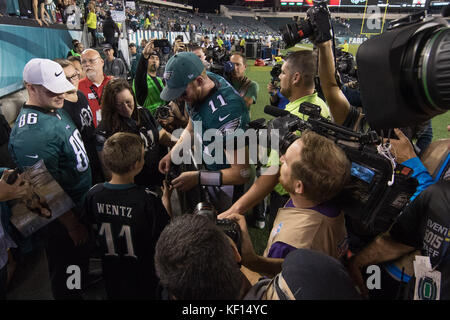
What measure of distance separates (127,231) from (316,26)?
1.71 m

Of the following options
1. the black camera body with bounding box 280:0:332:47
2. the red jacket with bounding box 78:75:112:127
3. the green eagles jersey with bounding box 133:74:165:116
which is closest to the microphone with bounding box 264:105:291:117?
the black camera body with bounding box 280:0:332:47

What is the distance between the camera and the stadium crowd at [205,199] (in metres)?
0.83

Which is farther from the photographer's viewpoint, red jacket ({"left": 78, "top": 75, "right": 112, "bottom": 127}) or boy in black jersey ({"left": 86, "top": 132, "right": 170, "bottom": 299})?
red jacket ({"left": 78, "top": 75, "right": 112, "bottom": 127})

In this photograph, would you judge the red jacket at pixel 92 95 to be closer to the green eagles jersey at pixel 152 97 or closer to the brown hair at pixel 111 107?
the green eagles jersey at pixel 152 97

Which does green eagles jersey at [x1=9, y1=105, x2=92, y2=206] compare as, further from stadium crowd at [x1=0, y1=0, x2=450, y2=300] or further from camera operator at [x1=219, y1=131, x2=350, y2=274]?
camera operator at [x1=219, y1=131, x2=350, y2=274]

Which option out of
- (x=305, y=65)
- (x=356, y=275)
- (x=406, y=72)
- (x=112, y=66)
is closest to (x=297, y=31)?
(x=305, y=65)

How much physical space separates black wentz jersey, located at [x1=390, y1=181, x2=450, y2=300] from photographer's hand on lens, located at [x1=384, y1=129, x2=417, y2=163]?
33 centimetres

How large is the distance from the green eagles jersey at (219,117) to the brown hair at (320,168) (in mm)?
709

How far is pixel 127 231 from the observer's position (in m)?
1.79

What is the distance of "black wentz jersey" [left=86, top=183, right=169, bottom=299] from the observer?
1768 millimetres

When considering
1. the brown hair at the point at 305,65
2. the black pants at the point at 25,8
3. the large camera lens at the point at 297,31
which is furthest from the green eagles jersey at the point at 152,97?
the black pants at the point at 25,8
